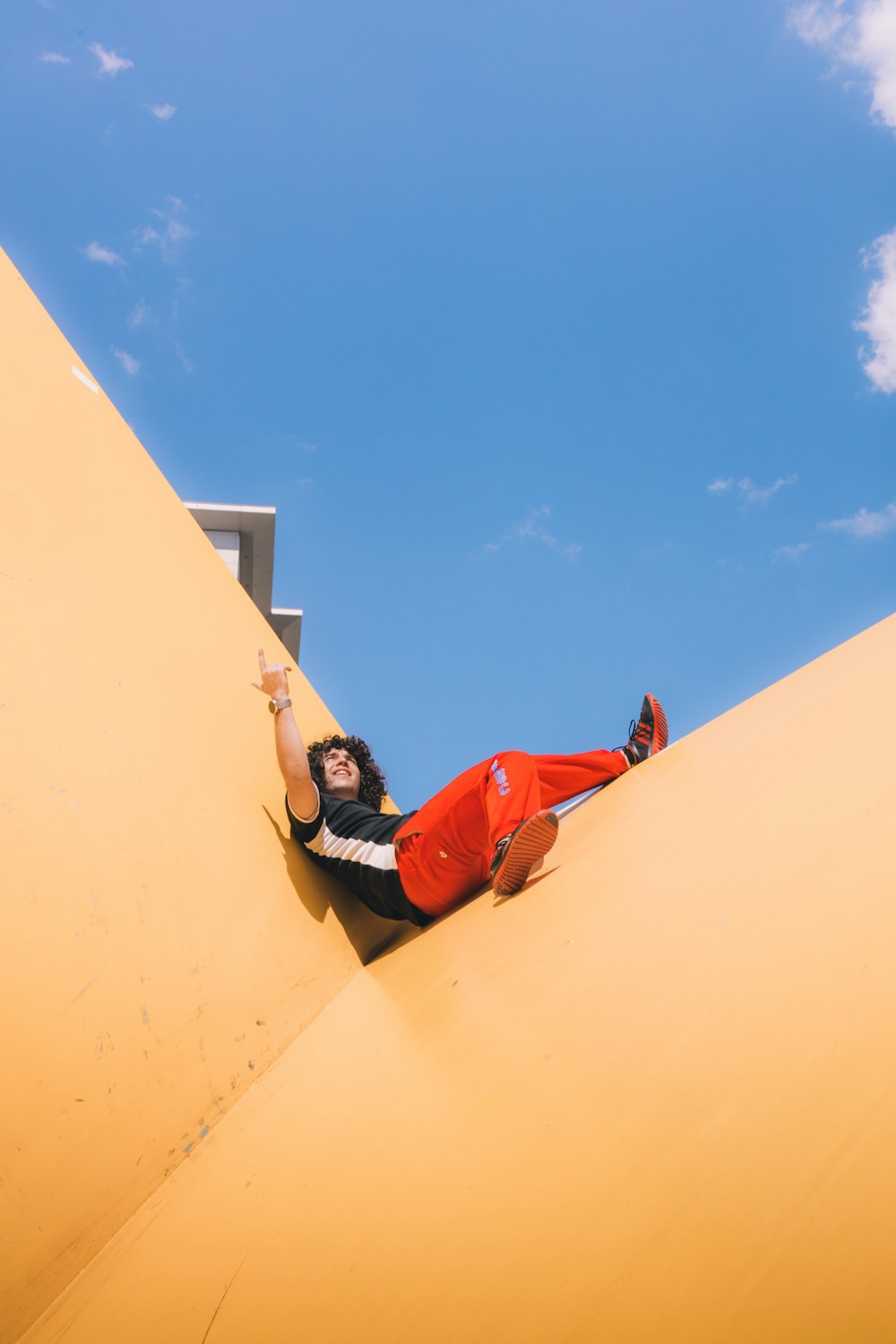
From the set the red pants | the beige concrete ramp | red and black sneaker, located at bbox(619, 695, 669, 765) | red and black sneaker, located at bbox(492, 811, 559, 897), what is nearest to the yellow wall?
the beige concrete ramp

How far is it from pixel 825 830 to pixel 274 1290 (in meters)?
0.74

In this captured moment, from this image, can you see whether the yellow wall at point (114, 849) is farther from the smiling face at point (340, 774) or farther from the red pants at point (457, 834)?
the smiling face at point (340, 774)

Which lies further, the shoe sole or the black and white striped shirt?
the shoe sole

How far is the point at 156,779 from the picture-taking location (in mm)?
1403

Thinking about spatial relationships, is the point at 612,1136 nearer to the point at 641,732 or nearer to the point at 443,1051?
the point at 443,1051

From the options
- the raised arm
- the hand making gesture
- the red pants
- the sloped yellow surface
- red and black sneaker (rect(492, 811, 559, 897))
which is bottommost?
the sloped yellow surface

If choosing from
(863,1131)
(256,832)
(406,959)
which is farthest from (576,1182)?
(256,832)

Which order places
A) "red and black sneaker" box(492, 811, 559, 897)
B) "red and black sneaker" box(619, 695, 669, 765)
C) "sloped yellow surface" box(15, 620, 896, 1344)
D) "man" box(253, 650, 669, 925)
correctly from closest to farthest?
"sloped yellow surface" box(15, 620, 896, 1344) → "red and black sneaker" box(492, 811, 559, 897) → "man" box(253, 650, 669, 925) → "red and black sneaker" box(619, 695, 669, 765)

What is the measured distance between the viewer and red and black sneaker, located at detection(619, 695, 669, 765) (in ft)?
7.34

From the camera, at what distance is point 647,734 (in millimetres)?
2246

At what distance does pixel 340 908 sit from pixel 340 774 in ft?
1.69

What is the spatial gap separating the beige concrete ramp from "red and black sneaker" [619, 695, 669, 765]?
516 millimetres

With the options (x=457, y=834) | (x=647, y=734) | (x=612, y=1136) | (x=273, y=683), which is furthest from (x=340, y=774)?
(x=612, y=1136)

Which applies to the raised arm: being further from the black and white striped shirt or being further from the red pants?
the red pants
